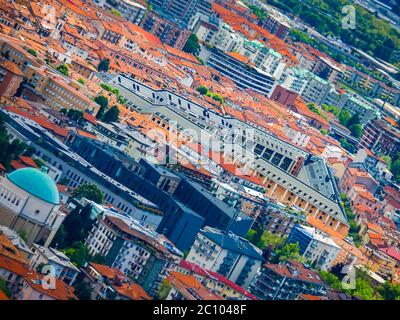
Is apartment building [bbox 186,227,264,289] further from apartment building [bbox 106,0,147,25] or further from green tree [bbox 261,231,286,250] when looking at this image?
apartment building [bbox 106,0,147,25]

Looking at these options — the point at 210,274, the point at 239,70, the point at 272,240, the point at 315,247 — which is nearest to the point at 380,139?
the point at 239,70

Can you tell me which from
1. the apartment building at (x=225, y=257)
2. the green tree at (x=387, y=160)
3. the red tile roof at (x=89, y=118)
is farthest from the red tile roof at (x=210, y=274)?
the green tree at (x=387, y=160)

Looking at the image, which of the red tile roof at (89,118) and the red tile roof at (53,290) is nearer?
the red tile roof at (53,290)

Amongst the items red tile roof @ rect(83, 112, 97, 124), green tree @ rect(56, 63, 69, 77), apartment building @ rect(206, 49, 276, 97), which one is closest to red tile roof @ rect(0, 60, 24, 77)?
red tile roof @ rect(83, 112, 97, 124)

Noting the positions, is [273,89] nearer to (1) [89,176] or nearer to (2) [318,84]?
(2) [318,84]

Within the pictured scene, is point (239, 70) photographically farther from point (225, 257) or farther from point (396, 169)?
point (225, 257)

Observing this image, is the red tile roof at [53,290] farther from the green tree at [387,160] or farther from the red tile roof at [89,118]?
the green tree at [387,160]
